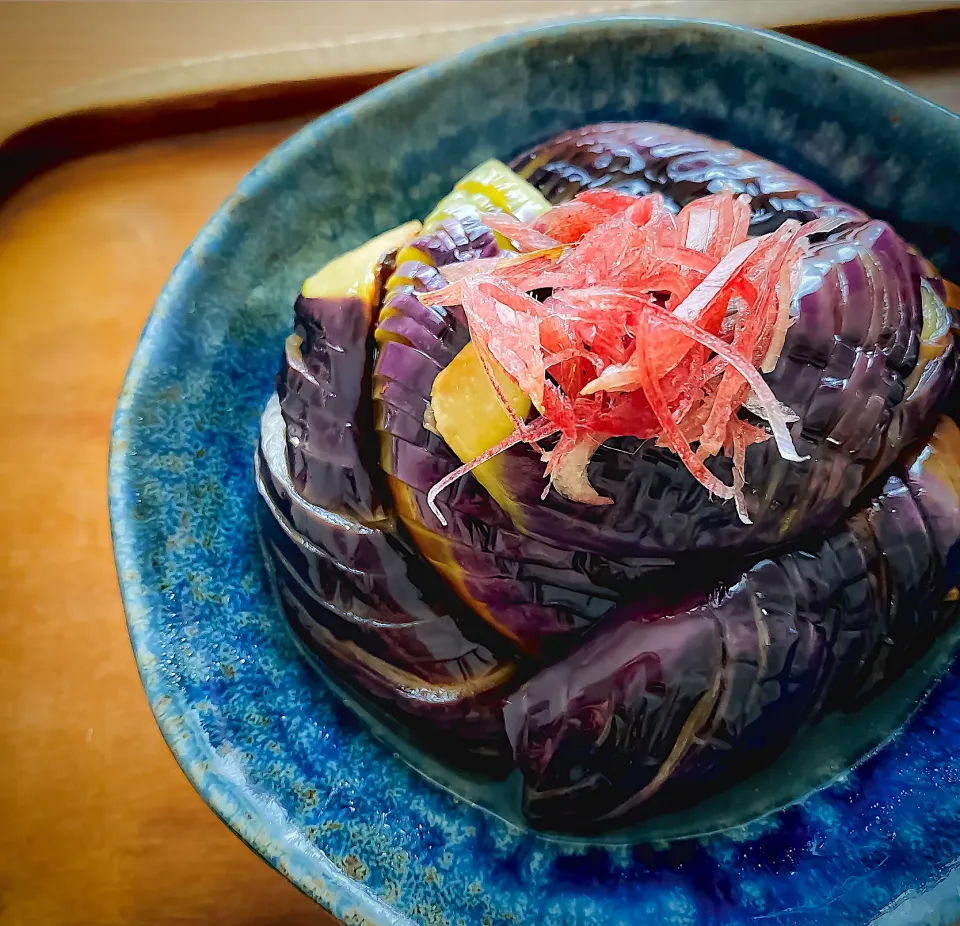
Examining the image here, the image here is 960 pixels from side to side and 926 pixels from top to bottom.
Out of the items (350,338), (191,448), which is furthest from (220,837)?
(350,338)

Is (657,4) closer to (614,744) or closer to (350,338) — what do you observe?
(350,338)

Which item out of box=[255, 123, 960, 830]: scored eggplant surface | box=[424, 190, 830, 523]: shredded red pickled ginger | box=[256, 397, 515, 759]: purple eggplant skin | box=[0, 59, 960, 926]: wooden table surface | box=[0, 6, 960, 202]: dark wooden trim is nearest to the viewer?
box=[424, 190, 830, 523]: shredded red pickled ginger

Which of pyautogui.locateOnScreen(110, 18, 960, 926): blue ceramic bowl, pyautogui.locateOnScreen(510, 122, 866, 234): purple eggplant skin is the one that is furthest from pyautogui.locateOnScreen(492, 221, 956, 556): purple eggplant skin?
pyautogui.locateOnScreen(110, 18, 960, 926): blue ceramic bowl

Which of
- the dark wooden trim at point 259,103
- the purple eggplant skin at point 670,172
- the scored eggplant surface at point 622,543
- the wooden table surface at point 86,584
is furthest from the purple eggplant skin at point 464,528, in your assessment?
the dark wooden trim at point 259,103

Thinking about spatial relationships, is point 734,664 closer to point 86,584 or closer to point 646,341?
point 646,341

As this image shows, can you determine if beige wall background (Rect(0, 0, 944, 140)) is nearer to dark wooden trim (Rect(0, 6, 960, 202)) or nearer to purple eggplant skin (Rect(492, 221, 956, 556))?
dark wooden trim (Rect(0, 6, 960, 202))

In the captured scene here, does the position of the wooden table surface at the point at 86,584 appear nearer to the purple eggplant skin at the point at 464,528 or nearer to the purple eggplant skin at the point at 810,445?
the purple eggplant skin at the point at 464,528
